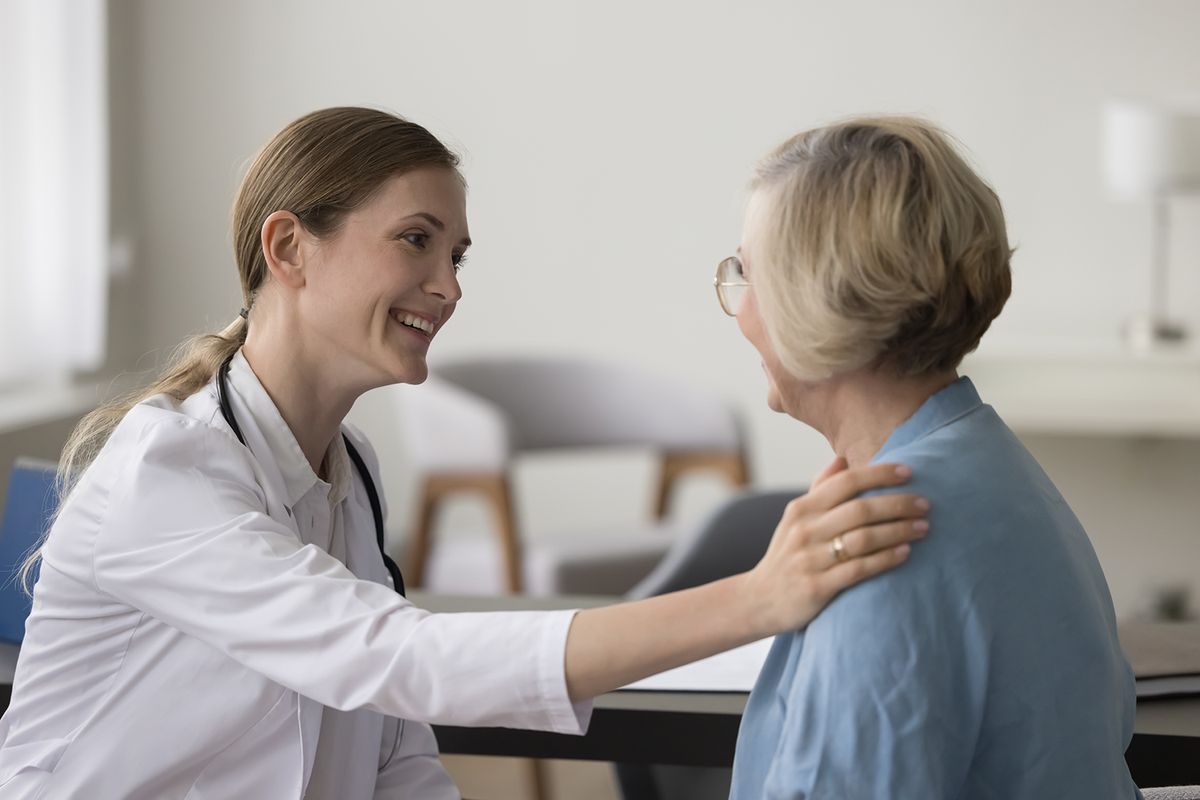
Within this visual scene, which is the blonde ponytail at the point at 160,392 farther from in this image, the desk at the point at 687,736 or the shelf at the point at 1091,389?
the shelf at the point at 1091,389

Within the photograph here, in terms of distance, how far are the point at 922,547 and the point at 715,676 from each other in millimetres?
554

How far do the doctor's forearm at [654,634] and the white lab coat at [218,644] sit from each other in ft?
0.07

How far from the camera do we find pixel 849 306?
1.06 meters

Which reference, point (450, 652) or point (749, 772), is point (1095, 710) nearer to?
point (749, 772)

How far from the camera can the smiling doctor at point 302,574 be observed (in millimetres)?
1095

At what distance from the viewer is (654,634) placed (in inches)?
42.4

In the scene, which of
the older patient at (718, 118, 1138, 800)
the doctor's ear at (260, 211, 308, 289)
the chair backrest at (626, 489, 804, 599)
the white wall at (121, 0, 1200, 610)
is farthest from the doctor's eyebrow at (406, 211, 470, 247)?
the white wall at (121, 0, 1200, 610)

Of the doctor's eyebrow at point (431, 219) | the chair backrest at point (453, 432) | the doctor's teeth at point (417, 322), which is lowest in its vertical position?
the chair backrest at point (453, 432)

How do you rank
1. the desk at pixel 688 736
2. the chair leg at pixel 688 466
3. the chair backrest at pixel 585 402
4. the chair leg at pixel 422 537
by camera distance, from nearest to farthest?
the desk at pixel 688 736 < the chair leg at pixel 422 537 < the chair leg at pixel 688 466 < the chair backrest at pixel 585 402

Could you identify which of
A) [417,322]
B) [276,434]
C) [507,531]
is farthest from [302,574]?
[507,531]

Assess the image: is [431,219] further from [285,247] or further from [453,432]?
[453,432]

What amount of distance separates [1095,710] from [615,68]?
3798 millimetres

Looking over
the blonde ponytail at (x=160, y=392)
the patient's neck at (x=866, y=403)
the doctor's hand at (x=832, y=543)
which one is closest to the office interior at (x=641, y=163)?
the blonde ponytail at (x=160, y=392)

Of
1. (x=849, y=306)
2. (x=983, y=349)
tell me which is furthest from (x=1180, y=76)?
(x=849, y=306)
